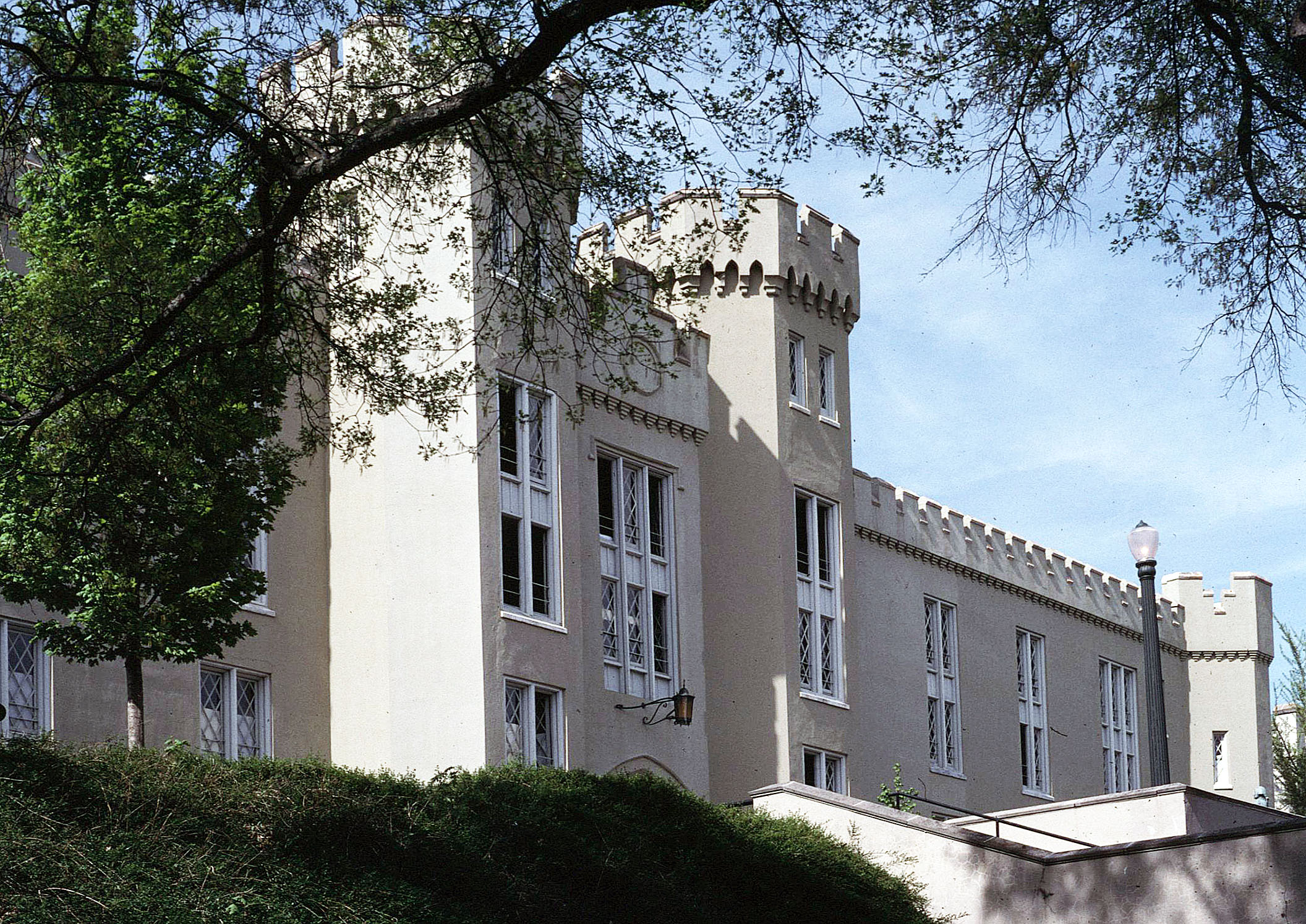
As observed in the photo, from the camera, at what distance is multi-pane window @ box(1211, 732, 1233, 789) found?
144 feet

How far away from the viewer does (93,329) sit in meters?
14.7

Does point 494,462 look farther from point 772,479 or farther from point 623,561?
point 772,479

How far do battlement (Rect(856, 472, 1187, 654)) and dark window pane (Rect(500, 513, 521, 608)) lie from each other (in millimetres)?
9954

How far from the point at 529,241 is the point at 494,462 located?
10.9m

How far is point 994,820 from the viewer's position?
1998 cm

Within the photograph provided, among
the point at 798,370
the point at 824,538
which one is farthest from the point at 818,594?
the point at 798,370

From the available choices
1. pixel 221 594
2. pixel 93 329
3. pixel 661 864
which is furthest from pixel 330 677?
pixel 93 329

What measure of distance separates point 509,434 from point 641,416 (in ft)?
11.2

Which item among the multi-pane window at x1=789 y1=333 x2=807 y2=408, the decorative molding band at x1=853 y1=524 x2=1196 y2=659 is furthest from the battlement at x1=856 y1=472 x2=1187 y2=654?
the multi-pane window at x1=789 y1=333 x2=807 y2=408

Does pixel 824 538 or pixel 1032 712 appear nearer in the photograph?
pixel 824 538

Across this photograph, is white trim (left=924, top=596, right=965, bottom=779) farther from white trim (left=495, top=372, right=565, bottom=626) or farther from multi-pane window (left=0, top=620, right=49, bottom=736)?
multi-pane window (left=0, top=620, right=49, bottom=736)

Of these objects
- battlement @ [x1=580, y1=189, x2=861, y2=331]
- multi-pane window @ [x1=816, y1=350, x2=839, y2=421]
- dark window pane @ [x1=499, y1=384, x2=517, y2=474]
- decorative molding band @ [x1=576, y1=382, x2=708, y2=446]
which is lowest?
dark window pane @ [x1=499, y1=384, x2=517, y2=474]

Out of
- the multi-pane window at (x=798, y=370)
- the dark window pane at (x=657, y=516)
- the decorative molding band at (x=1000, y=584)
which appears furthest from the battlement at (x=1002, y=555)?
the dark window pane at (x=657, y=516)

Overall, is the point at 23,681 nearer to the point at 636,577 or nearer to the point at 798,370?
the point at 636,577
